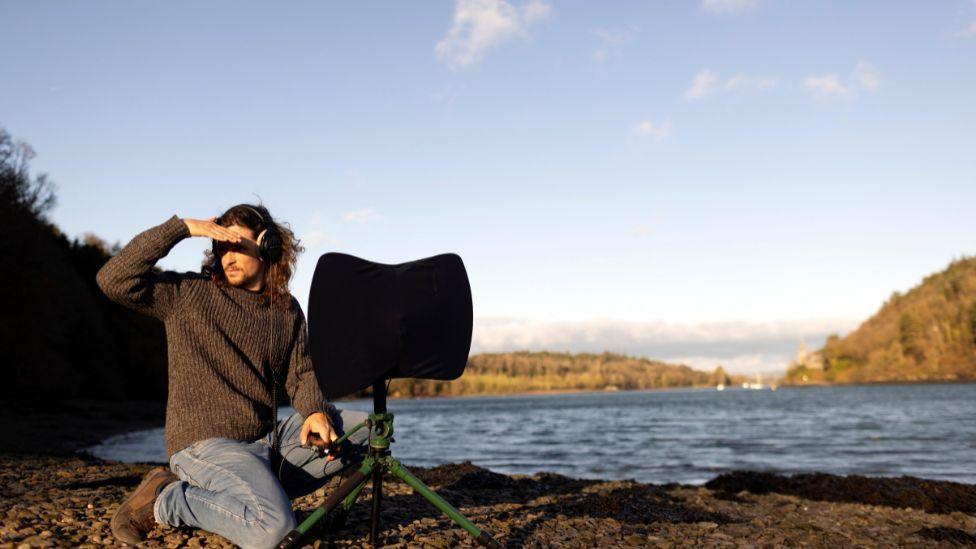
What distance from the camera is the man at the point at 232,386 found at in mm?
3541

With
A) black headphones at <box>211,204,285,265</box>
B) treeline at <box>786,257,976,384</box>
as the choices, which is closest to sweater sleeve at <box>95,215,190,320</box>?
black headphones at <box>211,204,285,265</box>

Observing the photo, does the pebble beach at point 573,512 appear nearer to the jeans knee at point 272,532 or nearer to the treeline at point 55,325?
the jeans knee at point 272,532

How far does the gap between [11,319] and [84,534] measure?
27404 mm

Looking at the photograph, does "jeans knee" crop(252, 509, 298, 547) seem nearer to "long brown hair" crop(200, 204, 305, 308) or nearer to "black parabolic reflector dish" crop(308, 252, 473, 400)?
A: "black parabolic reflector dish" crop(308, 252, 473, 400)

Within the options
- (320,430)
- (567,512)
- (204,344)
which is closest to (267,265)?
(204,344)

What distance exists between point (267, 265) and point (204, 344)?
0.58 m

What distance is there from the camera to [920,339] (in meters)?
129

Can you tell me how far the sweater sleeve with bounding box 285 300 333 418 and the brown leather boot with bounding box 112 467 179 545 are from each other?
0.83 meters

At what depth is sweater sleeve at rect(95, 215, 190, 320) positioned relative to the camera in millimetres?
3529

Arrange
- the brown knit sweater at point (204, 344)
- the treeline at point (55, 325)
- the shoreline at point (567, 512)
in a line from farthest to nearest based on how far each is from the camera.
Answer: the treeline at point (55, 325) < the shoreline at point (567, 512) < the brown knit sweater at point (204, 344)

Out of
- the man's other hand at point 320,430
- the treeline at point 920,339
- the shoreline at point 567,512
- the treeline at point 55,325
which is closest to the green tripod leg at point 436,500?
the man's other hand at point 320,430

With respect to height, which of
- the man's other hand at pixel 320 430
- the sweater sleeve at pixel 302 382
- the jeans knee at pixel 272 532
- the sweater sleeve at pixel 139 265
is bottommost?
the jeans knee at pixel 272 532

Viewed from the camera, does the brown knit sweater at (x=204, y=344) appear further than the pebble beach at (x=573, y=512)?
No

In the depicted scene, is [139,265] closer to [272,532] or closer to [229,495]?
[229,495]
